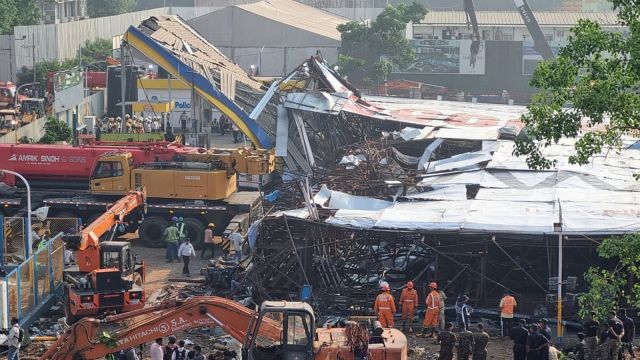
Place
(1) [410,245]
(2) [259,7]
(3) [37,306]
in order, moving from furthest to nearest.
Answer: (2) [259,7], (1) [410,245], (3) [37,306]

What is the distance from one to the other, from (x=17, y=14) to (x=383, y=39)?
80.0 ft

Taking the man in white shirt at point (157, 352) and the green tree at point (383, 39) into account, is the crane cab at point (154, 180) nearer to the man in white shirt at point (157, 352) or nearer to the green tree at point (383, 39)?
the man in white shirt at point (157, 352)

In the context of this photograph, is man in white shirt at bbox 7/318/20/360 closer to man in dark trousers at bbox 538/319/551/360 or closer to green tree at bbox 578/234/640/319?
man in dark trousers at bbox 538/319/551/360

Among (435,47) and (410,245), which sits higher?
(435,47)

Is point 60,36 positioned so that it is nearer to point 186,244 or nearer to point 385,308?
point 186,244

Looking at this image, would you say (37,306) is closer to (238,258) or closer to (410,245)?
(238,258)

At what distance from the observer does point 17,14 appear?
7556 cm

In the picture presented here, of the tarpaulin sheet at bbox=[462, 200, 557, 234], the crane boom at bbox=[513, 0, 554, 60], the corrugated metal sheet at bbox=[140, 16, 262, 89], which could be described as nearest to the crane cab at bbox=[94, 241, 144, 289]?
the tarpaulin sheet at bbox=[462, 200, 557, 234]

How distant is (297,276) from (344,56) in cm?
4292

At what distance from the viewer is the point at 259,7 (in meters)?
77.8

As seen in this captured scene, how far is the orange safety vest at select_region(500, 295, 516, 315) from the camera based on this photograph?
24.7m

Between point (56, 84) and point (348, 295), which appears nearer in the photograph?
point (348, 295)

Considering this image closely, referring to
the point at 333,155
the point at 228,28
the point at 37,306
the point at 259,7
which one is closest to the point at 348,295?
the point at 37,306

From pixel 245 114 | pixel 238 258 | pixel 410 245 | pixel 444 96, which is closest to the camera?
pixel 410 245
